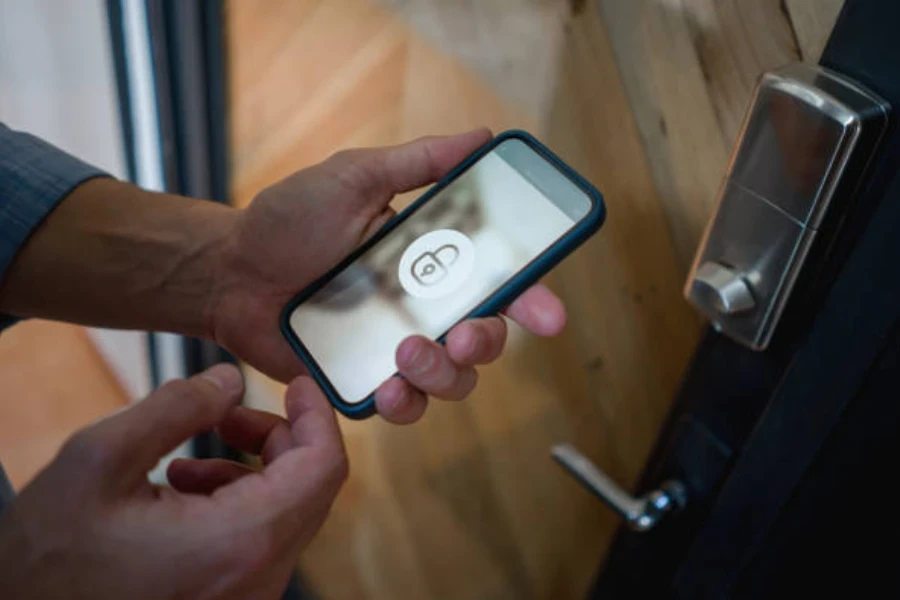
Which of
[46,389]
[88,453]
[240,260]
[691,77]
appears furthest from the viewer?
[46,389]

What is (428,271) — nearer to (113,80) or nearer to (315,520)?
(315,520)

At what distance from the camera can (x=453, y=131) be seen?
2.18ft

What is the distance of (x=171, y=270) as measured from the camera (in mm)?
583

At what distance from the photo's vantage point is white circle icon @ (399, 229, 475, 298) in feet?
1.60

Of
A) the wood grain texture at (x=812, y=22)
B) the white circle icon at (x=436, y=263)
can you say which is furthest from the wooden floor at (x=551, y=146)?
the white circle icon at (x=436, y=263)

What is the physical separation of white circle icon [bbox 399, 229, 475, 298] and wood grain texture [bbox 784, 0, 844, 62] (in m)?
0.22

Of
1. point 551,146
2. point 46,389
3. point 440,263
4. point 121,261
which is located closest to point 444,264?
point 440,263

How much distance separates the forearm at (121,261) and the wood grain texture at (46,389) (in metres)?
0.65

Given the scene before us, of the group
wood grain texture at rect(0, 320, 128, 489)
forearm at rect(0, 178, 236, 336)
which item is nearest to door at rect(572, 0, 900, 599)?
forearm at rect(0, 178, 236, 336)

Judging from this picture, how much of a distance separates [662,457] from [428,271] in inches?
8.2

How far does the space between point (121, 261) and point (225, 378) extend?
22 centimetres

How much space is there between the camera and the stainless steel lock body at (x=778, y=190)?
0.32 meters

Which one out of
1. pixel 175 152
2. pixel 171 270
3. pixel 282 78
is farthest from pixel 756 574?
pixel 175 152

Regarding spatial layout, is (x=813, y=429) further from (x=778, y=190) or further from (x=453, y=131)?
(x=453, y=131)
